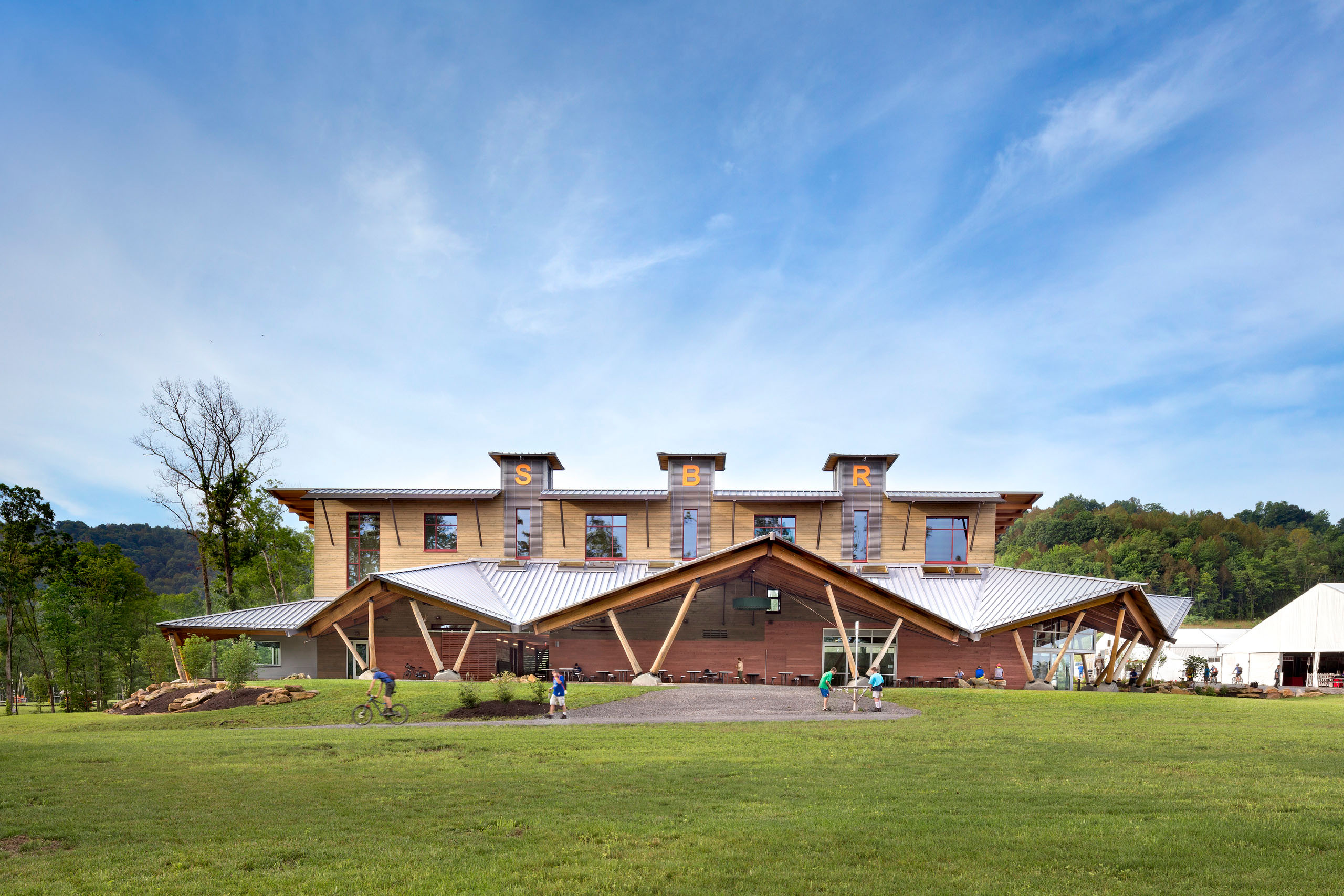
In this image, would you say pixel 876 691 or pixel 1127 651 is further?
pixel 1127 651

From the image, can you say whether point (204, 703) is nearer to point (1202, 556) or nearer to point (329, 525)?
point (329, 525)

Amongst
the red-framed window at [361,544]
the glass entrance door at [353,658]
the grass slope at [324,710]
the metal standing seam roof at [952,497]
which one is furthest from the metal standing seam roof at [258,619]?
the metal standing seam roof at [952,497]

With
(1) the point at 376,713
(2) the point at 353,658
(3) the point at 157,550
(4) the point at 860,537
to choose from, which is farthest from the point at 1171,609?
(3) the point at 157,550

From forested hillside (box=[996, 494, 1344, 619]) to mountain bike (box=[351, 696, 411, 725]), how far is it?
359ft

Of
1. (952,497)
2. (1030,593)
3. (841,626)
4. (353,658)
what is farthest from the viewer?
(952,497)

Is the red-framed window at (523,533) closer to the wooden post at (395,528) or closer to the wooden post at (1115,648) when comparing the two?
the wooden post at (395,528)

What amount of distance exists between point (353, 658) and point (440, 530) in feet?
22.5

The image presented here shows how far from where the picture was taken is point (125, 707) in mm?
28062

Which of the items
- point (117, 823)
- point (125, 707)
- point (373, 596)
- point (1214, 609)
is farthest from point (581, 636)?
point (1214, 609)

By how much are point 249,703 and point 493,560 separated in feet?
Answer: 47.9

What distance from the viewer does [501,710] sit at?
2234 centimetres

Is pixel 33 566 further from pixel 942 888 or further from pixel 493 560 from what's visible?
pixel 942 888

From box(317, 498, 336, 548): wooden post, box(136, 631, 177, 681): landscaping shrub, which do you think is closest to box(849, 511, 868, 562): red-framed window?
box(317, 498, 336, 548): wooden post

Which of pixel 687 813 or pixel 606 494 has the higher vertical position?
pixel 606 494
